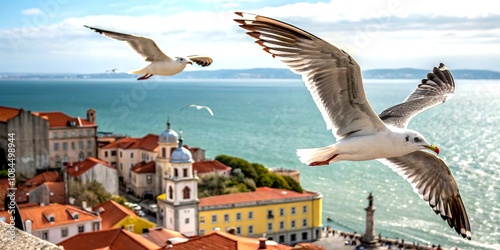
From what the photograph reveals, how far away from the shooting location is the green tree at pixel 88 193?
89.2ft

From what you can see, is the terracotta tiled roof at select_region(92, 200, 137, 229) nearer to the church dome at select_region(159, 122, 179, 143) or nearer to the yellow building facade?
the yellow building facade

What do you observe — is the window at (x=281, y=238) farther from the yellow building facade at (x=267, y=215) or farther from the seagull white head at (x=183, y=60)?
the seagull white head at (x=183, y=60)

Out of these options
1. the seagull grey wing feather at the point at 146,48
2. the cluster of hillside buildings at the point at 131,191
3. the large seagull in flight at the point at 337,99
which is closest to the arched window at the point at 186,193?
the cluster of hillside buildings at the point at 131,191

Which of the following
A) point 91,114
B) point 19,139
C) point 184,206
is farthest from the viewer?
point 91,114

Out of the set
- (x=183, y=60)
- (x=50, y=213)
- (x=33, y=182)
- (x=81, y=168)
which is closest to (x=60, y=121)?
(x=81, y=168)

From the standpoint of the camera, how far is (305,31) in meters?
2.79

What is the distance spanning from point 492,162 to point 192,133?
35.3 metres

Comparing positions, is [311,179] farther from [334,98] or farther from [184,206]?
[334,98]

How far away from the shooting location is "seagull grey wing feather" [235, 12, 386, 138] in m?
2.73

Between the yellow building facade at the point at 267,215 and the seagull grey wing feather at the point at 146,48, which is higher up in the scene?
the seagull grey wing feather at the point at 146,48

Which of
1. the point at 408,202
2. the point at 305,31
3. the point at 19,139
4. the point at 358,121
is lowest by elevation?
the point at 408,202

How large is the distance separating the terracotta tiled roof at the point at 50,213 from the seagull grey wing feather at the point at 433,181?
1632 cm

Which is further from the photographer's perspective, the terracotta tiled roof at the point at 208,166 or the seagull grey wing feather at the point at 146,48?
the terracotta tiled roof at the point at 208,166

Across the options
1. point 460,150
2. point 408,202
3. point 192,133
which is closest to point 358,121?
point 408,202
